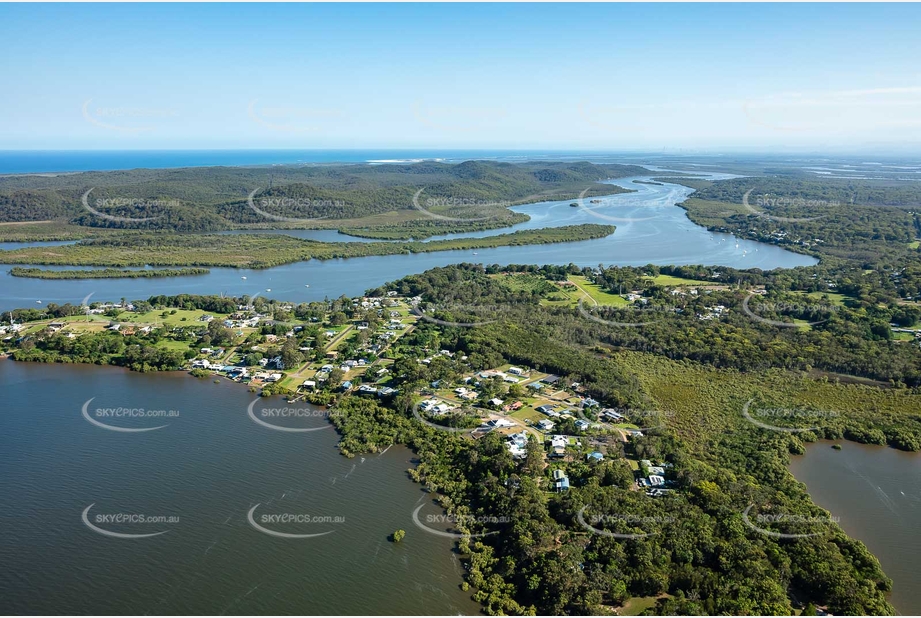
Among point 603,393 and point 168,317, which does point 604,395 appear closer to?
point 603,393

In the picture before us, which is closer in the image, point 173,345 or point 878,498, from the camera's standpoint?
point 878,498

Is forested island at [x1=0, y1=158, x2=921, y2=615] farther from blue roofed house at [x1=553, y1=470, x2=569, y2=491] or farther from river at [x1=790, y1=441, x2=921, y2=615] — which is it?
river at [x1=790, y1=441, x2=921, y2=615]

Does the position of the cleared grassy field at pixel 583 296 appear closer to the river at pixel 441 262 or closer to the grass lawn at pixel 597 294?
the grass lawn at pixel 597 294

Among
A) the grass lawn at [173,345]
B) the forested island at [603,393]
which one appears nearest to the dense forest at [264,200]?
the forested island at [603,393]

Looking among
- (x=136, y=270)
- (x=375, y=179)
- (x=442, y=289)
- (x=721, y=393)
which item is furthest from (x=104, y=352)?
(x=375, y=179)

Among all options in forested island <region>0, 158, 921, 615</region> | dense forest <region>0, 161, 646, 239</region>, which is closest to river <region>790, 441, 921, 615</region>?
forested island <region>0, 158, 921, 615</region>


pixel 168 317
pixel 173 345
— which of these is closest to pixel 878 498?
pixel 173 345

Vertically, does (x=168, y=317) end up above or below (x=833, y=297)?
below
